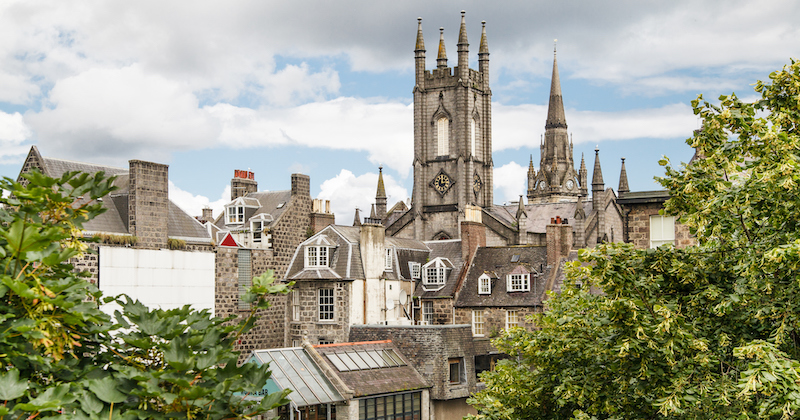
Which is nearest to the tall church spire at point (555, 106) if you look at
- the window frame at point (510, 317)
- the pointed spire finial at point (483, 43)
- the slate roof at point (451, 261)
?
the pointed spire finial at point (483, 43)

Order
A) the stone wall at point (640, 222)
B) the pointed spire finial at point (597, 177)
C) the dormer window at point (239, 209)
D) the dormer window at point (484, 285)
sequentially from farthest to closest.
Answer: the pointed spire finial at point (597, 177) → the dormer window at point (239, 209) → the dormer window at point (484, 285) → the stone wall at point (640, 222)

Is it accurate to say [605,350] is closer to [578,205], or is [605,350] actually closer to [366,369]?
[366,369]

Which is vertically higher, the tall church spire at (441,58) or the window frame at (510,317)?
the tall church spire at (441,58)

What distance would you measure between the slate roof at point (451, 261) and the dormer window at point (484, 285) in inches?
70.7

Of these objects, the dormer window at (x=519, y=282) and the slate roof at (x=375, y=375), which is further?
the dormer window at (x=519, y=282)

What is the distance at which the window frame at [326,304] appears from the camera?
4375 centimetres

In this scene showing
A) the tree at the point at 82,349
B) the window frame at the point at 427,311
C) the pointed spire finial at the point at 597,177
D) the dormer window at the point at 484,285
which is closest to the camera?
the tree at the point at 82,349

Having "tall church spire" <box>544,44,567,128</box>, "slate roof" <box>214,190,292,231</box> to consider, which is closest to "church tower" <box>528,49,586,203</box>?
"tall church spire" <box>544,44,567,128</box>

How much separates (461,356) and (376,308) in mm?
6410

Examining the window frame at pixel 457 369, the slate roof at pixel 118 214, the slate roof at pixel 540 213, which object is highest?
the slate roof at pixel 540 213

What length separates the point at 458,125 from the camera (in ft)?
245

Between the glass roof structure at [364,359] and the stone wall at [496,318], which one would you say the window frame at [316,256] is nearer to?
the glass roof structure at [364,359]

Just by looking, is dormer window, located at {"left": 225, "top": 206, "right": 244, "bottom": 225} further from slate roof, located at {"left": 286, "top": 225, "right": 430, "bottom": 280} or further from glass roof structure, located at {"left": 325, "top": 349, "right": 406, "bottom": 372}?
glass roof structure, located at {"left": 325, "top": 349, "right": 406, "bottom": 372}

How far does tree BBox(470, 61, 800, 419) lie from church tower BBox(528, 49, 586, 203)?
92.4 meters
